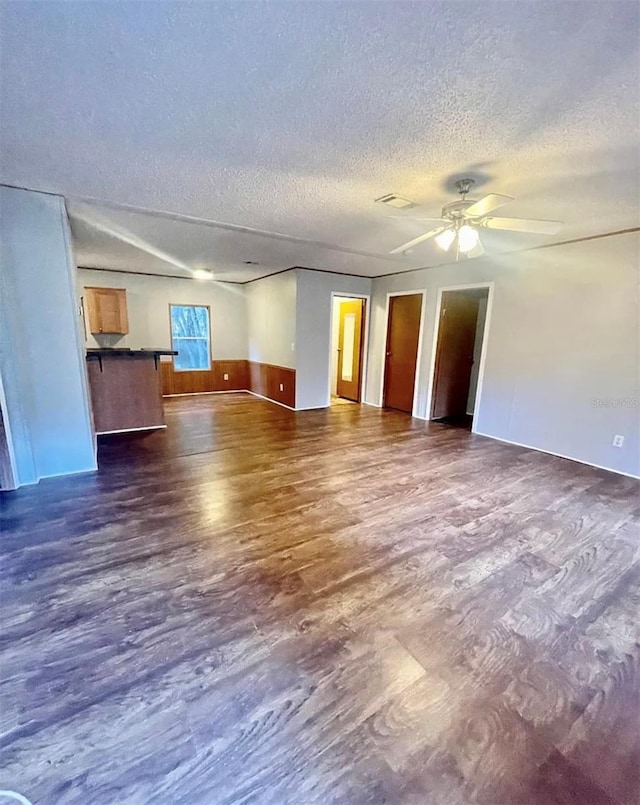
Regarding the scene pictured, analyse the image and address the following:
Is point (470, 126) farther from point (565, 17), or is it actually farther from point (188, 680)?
point (188, 680)

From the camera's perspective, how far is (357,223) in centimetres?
337

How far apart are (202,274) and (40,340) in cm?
396

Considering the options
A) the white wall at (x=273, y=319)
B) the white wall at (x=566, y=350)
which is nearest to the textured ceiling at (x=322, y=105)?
the white wall at (x=566, y=350)

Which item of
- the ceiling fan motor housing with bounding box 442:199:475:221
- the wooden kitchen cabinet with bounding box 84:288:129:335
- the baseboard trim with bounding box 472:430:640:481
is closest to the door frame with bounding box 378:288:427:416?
the baseboard trim with bounding box 472:430:640:481

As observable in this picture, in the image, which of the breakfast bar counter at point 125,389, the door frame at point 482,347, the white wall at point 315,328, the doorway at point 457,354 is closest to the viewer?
the breakfast bar counter at point 125,389

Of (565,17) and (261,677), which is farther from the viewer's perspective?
(261,677)

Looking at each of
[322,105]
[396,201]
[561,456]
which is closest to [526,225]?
[396,201]

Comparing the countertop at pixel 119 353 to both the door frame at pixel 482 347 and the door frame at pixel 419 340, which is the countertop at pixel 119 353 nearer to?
the door frame at pixel 419 340

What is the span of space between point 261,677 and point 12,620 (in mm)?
1275

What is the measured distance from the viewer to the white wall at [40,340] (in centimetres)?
278

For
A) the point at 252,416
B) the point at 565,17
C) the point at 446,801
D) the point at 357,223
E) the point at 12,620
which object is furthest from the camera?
the point at 252,416

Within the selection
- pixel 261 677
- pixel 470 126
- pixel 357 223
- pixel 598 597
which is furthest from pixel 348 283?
pixel 261 677

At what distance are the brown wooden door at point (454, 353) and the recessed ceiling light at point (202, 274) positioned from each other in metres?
4.05

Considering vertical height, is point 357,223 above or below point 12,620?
above
